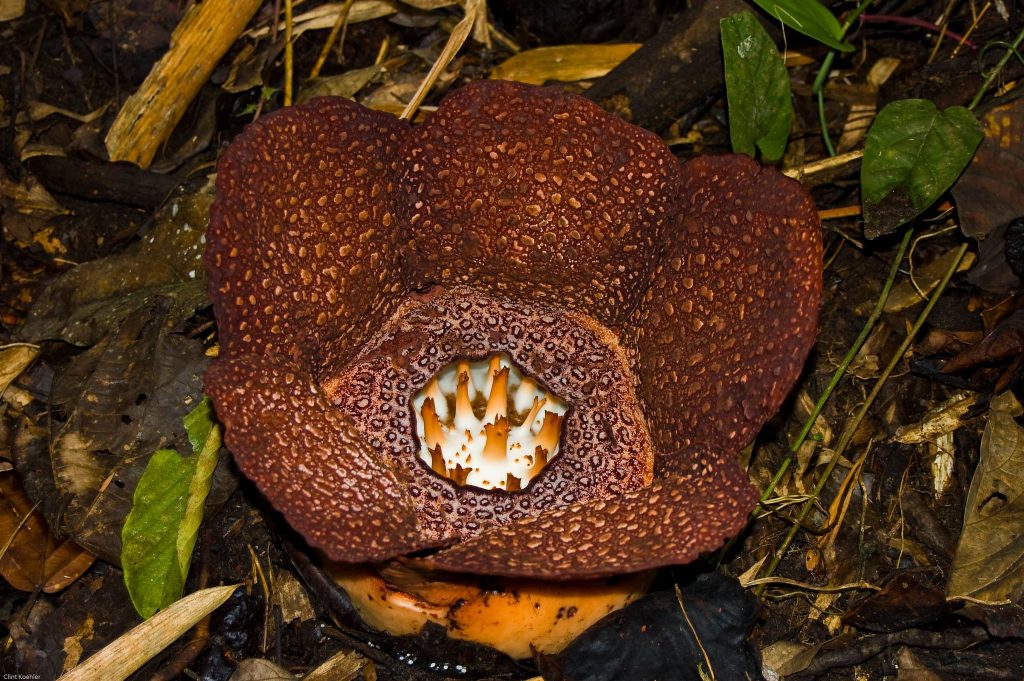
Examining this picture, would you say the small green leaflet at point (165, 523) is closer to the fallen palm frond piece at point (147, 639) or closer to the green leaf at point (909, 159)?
the fallen palm frond piece at point (147, 639)

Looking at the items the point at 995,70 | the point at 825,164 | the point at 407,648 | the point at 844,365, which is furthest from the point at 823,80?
the point at 407,648

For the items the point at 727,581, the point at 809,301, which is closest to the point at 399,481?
the point at 727,581

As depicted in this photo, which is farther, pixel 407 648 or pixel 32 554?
pixel 32 554

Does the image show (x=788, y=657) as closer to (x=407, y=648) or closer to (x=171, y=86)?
(x=407, y=648)

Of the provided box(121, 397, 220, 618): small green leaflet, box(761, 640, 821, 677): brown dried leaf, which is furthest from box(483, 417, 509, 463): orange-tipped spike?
box(761, 640, 821, 677): brown dried leaf

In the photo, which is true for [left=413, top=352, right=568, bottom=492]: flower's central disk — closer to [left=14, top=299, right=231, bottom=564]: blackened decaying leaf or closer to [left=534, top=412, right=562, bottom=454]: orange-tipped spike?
[left=534, top=412, right=562, bottom=454]: orange-tipped spike

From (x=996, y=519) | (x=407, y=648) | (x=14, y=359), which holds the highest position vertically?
(x=14, y=359)
